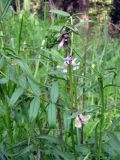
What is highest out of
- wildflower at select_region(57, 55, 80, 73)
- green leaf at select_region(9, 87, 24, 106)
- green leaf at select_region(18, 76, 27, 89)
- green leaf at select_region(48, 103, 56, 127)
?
wildflower at select_region(57, 55, 80, 73)

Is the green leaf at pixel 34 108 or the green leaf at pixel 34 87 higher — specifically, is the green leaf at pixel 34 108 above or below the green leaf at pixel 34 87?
below

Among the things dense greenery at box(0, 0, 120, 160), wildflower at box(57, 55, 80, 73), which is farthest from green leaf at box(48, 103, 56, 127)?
wildflower at box(57, 55, 80, 73)

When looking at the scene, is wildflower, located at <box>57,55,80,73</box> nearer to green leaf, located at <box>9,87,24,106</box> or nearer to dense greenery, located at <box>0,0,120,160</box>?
dense greenery, located at <box>0,0,120,160</box>

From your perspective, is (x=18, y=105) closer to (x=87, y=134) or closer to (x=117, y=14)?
(x=87, y=134)

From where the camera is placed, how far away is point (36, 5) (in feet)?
18.2

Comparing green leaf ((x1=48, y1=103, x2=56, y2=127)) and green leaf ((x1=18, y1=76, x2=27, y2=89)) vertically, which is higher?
green leaf ((x1=18, y1=76, x2=27, y2=89))

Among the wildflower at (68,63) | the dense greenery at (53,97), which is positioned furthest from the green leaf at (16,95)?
the wildflower at (68,63)

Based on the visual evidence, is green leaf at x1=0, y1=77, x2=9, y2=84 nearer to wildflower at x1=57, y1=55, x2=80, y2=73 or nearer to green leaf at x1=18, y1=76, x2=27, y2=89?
green leaf at x1=18, y1=76, x2=27, y2=89

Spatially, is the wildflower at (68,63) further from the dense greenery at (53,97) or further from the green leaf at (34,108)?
the green leaf at (34,108)

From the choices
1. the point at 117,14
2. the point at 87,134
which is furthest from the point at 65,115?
the point at 117,14

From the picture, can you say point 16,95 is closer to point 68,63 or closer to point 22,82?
point 22,82

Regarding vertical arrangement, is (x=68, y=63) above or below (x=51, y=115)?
above

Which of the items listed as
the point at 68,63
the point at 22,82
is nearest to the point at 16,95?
the point at 22,82

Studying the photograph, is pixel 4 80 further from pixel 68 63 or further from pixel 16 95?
pixel 68 63
